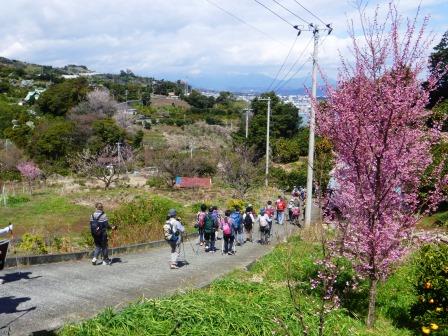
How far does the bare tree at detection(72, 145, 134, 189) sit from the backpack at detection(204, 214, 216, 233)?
854 inches

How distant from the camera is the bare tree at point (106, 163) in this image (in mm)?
36750

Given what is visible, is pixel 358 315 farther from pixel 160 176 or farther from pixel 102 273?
pixel 160 176

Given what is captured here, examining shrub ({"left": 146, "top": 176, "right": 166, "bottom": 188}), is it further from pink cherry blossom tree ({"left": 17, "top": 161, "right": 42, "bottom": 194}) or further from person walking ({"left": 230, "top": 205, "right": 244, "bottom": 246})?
person walking ({"left": 230, "top": 205, "right": 244, "bottom": 246})

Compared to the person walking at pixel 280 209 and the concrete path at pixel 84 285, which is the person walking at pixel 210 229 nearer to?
the concrete path at pixel 84 285

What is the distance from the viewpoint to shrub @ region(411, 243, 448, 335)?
673cm

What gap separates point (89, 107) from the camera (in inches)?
2292

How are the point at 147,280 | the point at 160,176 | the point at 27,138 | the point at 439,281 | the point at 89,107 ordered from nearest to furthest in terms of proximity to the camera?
1. the point at 439,281
2. the point at 147,280
3. the point at 160,176
4. the point at 27,138
5. the point at 89,107

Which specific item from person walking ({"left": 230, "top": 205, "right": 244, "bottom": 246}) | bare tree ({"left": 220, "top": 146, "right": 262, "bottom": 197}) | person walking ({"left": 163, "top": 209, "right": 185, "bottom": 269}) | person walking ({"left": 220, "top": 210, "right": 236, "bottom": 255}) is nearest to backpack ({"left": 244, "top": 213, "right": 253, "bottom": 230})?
person walking ({"left": 230, "top": 205, "right": 244, "bottom": 246})

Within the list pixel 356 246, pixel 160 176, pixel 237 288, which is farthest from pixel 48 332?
A: pixel 160 176

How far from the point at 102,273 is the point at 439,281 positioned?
6515 mm

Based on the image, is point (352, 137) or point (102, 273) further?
point (102, 273)

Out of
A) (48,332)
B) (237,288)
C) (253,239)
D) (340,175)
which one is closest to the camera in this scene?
(48,332)

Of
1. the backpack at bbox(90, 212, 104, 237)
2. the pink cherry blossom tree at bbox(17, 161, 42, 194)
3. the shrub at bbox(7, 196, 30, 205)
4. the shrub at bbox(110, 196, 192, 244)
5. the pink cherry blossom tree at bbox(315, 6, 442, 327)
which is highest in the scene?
the pink cherry blossom tree at bbox(315, 6, 442, 327)

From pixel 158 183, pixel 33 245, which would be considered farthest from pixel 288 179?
pixel 33 245
